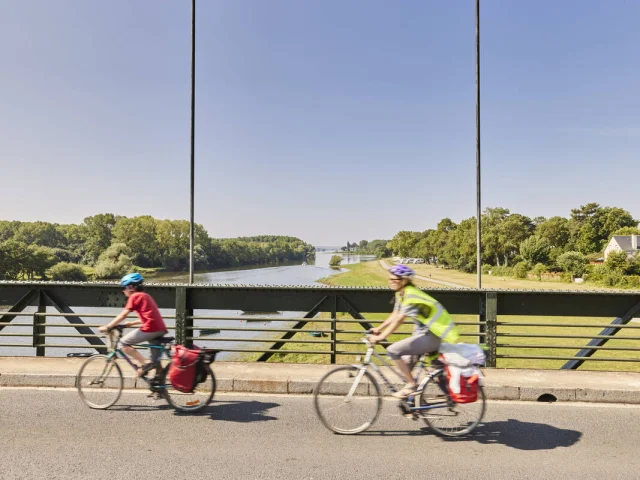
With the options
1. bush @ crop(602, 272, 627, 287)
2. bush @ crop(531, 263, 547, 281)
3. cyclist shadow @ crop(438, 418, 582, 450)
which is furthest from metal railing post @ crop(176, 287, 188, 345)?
bush @ crop(531, 263, 547, 281)

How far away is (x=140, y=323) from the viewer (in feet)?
16.2

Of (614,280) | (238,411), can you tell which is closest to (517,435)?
(238,411)

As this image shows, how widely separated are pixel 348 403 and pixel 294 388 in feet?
4.67

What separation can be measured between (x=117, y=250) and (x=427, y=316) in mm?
73003

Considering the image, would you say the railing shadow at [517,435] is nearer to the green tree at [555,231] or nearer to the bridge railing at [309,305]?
the bridge railing at [309,305]

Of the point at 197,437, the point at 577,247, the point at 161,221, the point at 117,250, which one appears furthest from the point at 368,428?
the point at 161,221

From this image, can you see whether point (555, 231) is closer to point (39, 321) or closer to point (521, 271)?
point (521, 271)

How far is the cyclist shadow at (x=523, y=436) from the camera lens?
4.10 m

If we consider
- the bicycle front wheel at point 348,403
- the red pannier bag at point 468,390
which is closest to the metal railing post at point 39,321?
the bicycle front wheel at point 348,403

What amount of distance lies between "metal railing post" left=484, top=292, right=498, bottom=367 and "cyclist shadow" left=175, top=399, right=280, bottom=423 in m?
3.27

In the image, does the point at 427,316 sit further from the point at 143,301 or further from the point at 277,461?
the point at 143,301

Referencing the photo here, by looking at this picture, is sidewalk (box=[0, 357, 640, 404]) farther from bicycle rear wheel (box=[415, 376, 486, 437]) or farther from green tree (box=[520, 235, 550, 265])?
green tree (box=[520, 235, 550, 265])

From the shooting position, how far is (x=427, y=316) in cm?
422

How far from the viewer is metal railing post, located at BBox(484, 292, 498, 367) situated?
6.45 m
